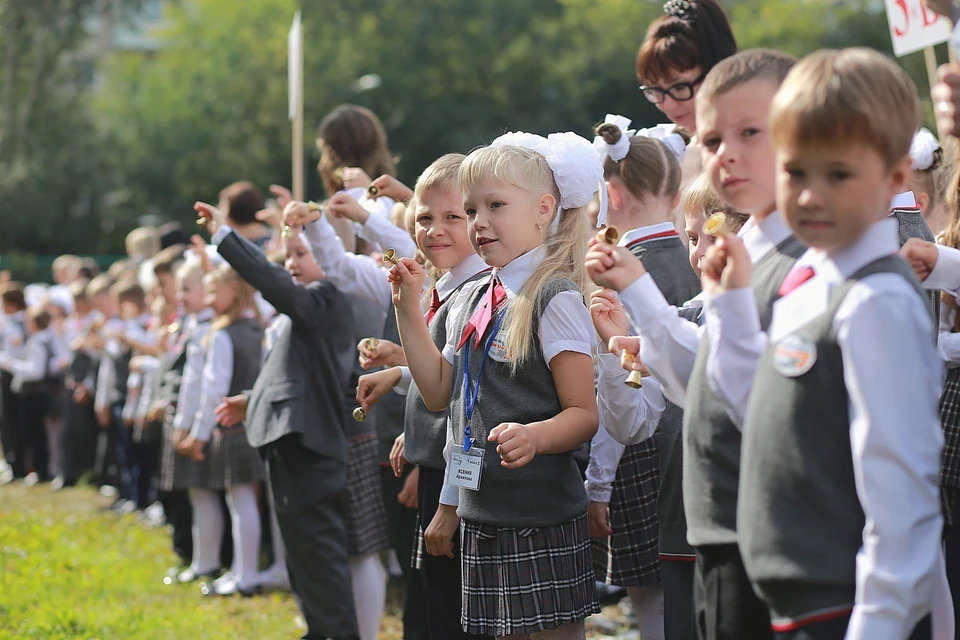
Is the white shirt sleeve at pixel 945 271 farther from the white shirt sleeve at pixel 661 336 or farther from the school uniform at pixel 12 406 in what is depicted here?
the school uniform at pixel 12 406

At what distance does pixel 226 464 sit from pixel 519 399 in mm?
4385

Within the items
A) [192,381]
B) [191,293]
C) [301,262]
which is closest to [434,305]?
[301,262]

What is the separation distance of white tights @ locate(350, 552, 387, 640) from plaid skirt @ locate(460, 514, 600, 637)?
2.10m

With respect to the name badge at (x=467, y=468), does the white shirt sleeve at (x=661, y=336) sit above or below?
above

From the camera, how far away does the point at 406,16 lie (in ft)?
141

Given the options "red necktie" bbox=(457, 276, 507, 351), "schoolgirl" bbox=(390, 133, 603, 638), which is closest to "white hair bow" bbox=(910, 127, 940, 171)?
"schoolgirl" bbox=(390, 133, 603, 638)

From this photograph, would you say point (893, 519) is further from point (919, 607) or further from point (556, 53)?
point (556, 53)

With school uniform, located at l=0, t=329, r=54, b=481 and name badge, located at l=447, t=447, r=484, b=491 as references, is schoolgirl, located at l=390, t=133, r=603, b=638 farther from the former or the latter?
school uniform, located at l=0, t=329, r=54, b=481

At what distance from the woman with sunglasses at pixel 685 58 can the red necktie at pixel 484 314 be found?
45.5 inches

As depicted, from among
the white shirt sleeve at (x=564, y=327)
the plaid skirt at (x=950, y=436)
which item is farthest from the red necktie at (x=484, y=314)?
the plaid skirt at (x=950, y=436)

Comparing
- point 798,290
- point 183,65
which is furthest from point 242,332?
point 183,65

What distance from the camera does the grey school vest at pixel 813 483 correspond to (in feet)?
7.09

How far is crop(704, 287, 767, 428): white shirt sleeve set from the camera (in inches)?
90.9

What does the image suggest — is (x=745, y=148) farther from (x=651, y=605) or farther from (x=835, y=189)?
(x=651, y=605)
